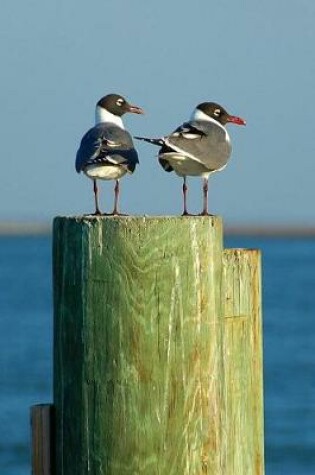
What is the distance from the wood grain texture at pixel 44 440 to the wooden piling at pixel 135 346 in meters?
0.10

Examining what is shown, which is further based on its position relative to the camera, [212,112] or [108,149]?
[212,112]

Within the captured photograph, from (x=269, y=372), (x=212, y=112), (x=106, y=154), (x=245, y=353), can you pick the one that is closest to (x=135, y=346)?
(x=245, y=353)

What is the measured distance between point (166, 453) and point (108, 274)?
55 cm

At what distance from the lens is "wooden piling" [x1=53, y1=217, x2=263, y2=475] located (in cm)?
445

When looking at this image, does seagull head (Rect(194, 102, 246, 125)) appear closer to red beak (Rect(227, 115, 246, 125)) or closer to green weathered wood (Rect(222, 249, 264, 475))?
red beak (Rect(227, 115, 246, 125))

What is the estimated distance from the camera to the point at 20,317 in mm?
48844

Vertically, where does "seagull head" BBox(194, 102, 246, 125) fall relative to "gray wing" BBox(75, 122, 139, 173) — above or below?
above

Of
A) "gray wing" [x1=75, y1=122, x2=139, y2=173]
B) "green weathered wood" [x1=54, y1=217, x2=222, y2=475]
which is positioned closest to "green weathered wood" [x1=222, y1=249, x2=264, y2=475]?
"green weathered wood" [x1=54, y1=217, x2=222, y2=475]

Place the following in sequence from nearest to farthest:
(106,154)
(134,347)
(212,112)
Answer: (134,347) → (106,154) → (212,112)

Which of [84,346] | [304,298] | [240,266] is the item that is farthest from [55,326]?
[304,298]

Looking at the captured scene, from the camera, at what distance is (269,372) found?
30.2m

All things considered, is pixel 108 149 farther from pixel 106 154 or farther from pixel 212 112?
pixel 212 112

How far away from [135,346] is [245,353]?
107 cm

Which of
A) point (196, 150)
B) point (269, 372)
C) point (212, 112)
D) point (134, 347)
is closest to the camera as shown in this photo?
point (134, 347)
